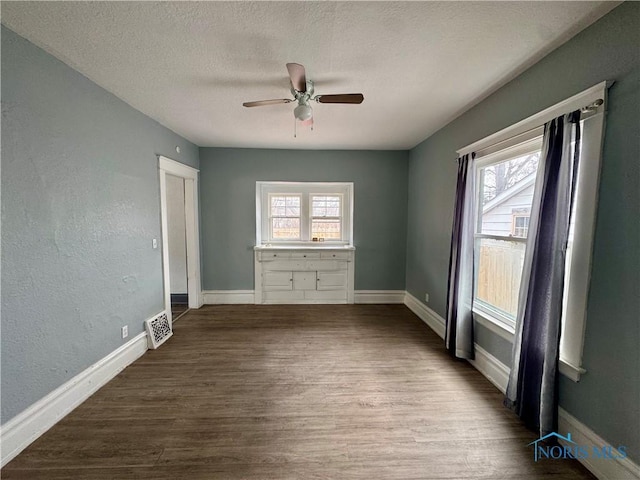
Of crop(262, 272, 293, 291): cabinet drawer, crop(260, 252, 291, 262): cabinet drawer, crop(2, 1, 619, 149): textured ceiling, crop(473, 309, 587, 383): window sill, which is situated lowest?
crop(262, 272, 293, 291): cabinet drawer

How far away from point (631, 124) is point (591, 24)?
673 mm

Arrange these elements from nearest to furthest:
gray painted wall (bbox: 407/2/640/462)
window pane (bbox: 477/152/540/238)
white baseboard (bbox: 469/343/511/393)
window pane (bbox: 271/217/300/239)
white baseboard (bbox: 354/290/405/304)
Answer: gray painted wall (bbox: 407/2/640/462)
window pane (bbox: 477/152/540/238)
white baseboard (bbox: 469/343/511/393)
white baseboard (bbox: 354/290/405/304)
window pane (bbox: 271/217/300/239)

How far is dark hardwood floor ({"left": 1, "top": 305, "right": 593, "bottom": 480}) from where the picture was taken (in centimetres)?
150

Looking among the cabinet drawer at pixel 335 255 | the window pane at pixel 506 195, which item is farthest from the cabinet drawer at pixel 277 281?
the window pane at pixel 506 195

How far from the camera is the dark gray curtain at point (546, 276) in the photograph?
157 centimetres

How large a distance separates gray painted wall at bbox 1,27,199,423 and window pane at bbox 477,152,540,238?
3571mm

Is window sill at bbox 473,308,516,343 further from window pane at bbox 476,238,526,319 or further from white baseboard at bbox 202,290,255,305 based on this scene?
white baseboard at bbox 202,290,255,305

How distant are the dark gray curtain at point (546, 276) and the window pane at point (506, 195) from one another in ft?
1.19

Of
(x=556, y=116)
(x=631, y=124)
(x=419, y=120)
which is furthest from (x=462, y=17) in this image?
(x=419, y=120)

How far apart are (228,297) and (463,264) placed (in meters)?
3.60

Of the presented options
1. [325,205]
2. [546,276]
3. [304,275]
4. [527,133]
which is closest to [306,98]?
[527,133]

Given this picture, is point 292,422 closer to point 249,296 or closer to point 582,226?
point 582,226

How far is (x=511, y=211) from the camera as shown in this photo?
7.27 ft

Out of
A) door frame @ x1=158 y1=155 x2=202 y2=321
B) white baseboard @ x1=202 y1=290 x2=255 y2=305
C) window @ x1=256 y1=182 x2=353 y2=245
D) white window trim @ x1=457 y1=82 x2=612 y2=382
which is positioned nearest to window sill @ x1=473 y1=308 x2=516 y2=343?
white window trim @ x1=457 y1=82 x2=612 y2=382
